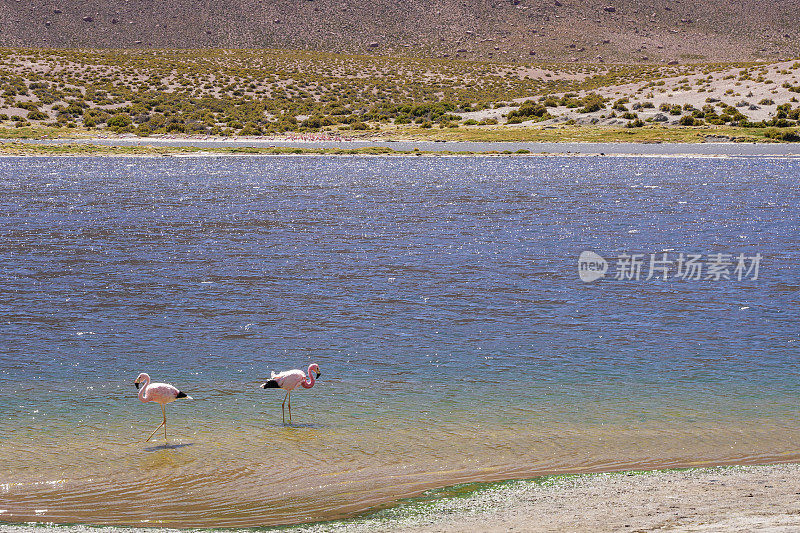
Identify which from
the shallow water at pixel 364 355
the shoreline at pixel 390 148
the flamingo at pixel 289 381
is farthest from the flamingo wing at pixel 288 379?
the shoreline at pixel 390 148

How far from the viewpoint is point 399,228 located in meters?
25.8

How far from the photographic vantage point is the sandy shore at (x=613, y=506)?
22.6 feet

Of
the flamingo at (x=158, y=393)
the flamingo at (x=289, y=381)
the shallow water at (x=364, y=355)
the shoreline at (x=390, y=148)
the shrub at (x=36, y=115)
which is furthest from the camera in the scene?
the shrub at (x=36, y=115)

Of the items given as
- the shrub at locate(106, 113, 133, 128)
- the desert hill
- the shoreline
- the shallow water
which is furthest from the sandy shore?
the desert hill

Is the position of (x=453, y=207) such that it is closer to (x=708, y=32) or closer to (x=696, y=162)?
(x=696, y=162)

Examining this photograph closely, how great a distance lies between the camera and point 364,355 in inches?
512

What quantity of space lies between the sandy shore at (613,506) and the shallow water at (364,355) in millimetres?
469

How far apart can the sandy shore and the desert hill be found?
104607 mm

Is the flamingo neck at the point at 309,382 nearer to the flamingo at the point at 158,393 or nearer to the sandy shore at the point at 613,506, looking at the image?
the flamingo at the point at 158,393

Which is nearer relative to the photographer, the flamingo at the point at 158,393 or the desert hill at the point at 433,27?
the flamingo at the point at 158,393

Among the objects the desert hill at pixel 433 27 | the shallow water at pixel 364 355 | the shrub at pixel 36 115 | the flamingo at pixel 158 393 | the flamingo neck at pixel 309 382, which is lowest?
the shallow water at pixel 364 355

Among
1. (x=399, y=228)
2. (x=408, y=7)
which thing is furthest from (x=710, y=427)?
(x=408, y=7)

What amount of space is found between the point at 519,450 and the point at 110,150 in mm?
45950

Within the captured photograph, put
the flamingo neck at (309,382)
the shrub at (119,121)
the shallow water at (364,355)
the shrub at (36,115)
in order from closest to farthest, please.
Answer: the shallow water at (364,355) < the flamingo neck at (309,382) < the shrub at (119,121) < the shrub at (36,115)
